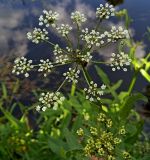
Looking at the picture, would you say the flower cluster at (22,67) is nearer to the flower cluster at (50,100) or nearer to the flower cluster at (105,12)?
the flower cluster at (50,100)

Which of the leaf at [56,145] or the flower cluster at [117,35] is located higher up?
the flower cluster at [117,35]

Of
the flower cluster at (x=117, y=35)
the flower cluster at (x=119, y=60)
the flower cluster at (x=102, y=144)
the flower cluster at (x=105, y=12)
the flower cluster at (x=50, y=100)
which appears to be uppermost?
the flower cluster at (x=105, y=12)

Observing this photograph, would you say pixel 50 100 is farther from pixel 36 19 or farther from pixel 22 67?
pixel 36 19

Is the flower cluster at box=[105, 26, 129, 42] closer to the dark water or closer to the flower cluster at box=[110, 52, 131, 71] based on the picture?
the flower cluster at box=[110, 52, 131, 71]

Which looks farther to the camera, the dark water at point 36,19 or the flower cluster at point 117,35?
the dark water at point 36,19

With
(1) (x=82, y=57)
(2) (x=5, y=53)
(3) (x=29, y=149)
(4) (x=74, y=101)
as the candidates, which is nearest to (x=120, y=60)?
(1) (x=82, y=57)

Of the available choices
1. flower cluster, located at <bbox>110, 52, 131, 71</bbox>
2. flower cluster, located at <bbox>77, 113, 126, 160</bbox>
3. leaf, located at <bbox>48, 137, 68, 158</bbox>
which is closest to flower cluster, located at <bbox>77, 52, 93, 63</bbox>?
flower cluster, located at <bbox>110, 52, 131, 71</bbox>

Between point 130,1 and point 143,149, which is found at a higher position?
point 130,1

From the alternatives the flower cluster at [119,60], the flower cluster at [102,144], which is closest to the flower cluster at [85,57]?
the flower cluster at [119,60]

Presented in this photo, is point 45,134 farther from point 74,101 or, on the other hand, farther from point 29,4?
point 29,4
